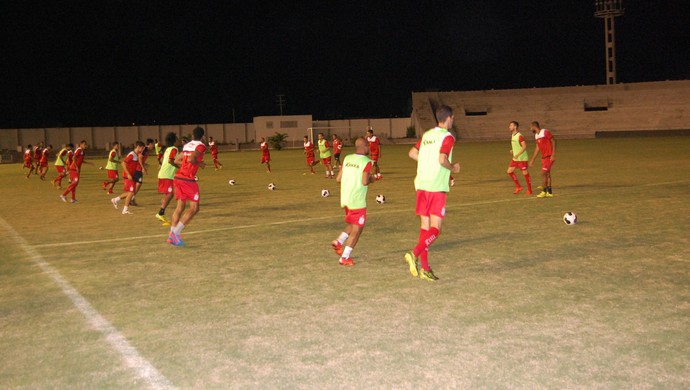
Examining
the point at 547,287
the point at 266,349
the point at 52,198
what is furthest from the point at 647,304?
the point at 52,198

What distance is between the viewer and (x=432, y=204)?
7.69m

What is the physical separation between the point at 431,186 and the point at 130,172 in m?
10.5

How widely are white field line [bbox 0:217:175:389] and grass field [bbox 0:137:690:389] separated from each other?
0.08ft

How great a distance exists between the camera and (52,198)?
67.4ft

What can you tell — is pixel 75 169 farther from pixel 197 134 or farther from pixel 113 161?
pixel 197 134

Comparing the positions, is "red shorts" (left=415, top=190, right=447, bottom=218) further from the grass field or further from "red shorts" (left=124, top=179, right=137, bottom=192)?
"red shorts" (left=124, top=179, right=137, bottom=192)

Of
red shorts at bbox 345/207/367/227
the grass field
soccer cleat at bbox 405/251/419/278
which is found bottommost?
the grass field

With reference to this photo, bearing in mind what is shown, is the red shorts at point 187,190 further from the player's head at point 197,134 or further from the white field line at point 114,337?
the white field line at point 114,337

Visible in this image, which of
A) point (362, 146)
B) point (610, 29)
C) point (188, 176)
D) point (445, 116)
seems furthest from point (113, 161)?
point (610, 29)

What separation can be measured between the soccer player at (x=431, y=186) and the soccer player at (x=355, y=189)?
94cm

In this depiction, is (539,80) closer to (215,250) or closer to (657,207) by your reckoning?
(657,207)

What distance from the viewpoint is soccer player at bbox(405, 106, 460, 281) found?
752 centimetres

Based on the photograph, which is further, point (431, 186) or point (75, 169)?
point (75, 169)

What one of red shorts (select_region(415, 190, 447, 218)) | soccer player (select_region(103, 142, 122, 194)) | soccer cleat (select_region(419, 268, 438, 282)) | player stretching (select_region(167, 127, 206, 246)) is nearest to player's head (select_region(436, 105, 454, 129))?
red shorts (select_region(415, 190, 447, 218))
